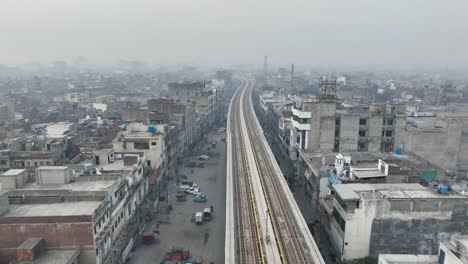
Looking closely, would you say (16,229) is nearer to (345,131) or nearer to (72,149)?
(72,149)

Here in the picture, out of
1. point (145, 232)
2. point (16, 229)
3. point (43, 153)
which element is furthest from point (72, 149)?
point (16, 229)

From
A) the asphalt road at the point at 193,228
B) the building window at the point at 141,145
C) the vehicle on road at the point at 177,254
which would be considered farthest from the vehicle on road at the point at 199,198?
the vehicle on road at the point at 177,254

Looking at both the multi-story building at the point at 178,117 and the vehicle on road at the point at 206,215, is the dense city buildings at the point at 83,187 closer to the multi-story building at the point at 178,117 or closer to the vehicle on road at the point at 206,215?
the multi-story building at the point at 178,117

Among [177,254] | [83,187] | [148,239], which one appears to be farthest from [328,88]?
[83,187]

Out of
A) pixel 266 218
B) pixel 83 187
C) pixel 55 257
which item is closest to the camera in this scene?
pixel 55 257

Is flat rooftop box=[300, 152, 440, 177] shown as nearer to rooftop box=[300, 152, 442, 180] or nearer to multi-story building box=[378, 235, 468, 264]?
rooftop box=[300, 152, 442, 180]

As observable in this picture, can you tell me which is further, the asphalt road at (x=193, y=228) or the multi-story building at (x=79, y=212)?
the asphalt road at (x=193, y=228)

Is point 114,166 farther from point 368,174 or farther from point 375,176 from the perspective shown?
point 375,176
